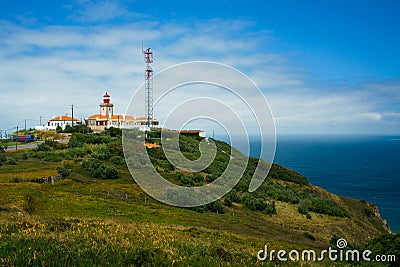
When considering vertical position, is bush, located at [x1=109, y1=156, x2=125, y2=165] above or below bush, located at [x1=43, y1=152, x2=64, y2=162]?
below

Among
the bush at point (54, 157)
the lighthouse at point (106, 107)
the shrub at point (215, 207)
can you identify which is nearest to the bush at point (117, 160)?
the bush at point (54, 157)

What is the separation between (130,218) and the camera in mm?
20562

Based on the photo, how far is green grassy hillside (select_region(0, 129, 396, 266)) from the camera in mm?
8727

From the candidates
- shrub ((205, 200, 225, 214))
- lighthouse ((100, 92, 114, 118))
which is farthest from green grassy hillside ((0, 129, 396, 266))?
lighthouse ((100, 92, 114, 118))

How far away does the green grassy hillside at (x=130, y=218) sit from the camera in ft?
28.6

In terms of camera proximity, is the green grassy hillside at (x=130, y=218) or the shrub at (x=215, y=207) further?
the shrub at (x=215, y=207)

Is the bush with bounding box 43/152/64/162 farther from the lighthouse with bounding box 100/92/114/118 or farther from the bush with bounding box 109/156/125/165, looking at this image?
the lighthouse with bounding box 100/92/114/118

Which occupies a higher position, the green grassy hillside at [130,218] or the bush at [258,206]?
the green grassy hillside at [130,218]

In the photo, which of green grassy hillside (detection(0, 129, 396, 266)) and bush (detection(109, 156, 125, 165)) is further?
bush (detection(109, 156, 125, 165))

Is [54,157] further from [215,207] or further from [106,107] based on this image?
[106,107]

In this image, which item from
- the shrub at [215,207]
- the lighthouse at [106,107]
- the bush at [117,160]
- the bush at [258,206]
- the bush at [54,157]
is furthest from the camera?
the lighthouse at [106,107]

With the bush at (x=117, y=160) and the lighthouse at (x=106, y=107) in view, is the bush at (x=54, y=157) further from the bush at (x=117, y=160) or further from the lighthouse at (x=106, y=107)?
the lighthouse at (x=106, y=107)

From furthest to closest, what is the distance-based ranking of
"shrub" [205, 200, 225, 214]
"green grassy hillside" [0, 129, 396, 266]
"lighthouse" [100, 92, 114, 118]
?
"lighthouse" [100, 92, 114, 118], "shrub" [205, 200, 225, 214], "green grassy hillside" [0, 129, 396, 266]

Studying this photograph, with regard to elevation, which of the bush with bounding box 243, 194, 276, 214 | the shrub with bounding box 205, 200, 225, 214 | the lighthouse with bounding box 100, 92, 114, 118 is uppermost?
the lighthouse with bounding box 100, 92, 114, 118
